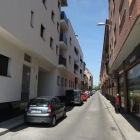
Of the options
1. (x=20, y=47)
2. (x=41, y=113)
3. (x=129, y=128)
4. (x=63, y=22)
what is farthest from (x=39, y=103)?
(x=63, y=22)

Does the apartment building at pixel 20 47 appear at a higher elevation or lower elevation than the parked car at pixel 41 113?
higher

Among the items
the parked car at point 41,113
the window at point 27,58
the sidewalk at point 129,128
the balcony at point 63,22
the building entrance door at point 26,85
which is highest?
the balcony at point 63,22

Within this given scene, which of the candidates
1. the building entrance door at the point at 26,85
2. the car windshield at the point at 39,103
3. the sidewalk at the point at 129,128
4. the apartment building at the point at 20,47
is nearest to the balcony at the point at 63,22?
the apartment building at the point at 20,47

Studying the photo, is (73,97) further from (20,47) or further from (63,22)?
(20,47)

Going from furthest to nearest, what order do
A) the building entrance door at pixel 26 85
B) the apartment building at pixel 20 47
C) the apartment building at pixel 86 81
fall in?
the apartment building at pixel 86 81
the building entrance door at pixel 26 85
the apartment building at pixel 20 47

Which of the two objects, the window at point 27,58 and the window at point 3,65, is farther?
the window at point 27,58

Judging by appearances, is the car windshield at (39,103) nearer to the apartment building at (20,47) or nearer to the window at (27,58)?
the apartment building at (20,47)

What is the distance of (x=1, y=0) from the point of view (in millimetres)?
6934

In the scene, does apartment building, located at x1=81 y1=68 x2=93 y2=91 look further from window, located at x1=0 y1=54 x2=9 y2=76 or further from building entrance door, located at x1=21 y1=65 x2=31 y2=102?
window, located at x1=0 y1=54 x2=9 y2=76

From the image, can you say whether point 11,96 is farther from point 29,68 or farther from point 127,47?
point 127,47

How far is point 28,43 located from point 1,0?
3.22 m

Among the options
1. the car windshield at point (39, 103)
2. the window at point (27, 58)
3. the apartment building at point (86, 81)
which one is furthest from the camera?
the apartment building at point (86, 81)

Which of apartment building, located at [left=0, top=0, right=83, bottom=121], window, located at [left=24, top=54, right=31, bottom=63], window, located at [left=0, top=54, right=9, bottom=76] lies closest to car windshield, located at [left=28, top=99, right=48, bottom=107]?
apartment building, located at [left=0, top=0, right=83, bottom=121]

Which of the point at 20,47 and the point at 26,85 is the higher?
the point at 20,47
